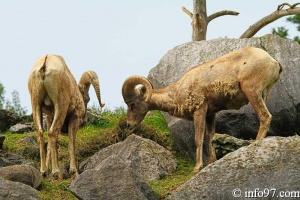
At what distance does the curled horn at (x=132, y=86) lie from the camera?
1831 centimetres

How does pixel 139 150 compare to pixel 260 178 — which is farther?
pixel 139 150

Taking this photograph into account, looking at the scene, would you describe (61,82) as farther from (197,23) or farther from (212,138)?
(197,23)

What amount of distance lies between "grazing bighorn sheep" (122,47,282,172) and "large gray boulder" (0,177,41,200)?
4126 mm

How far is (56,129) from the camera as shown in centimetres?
1681

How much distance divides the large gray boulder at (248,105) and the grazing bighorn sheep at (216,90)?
74cm

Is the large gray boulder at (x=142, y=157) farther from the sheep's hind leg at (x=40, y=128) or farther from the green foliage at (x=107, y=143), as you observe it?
the sheep's hind leg at (x=40, y=128)

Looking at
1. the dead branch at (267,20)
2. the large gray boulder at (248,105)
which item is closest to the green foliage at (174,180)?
the large gray boulder at (248,105)

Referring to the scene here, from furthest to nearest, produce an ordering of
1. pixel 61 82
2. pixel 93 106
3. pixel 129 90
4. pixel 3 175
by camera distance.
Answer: pixel 93 106, pixel 129 90, pixel 61 82, pixel 3 175

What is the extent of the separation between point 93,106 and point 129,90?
5725mm

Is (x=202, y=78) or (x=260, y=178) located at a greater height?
(x=202, y=78)

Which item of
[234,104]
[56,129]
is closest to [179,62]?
[234,104]

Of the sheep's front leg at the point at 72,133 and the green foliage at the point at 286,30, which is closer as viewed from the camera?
the sheep's front leg at the point at 72,133

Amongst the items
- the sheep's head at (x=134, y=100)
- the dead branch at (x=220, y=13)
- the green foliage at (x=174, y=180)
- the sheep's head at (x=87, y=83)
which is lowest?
the green foliage at (x=174, y=180)

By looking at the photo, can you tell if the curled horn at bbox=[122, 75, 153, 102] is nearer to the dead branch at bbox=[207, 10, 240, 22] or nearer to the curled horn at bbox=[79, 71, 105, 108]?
the curled horn at bbox=[79, 71, 105, 108]
